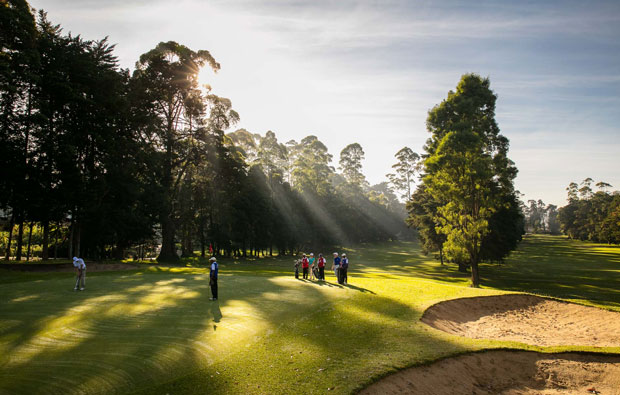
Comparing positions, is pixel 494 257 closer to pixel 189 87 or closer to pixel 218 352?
pixel 218 352

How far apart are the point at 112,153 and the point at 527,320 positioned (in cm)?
4299

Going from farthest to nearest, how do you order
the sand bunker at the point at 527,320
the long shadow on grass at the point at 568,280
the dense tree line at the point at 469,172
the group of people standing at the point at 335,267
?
the dense tree line at the point at 469,172
the long shadow on grass at the point at 568,280
the group of people standing at the point at 335,267
the sand bunker at the point at 527,320

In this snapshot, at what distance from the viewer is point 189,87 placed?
1768 inches

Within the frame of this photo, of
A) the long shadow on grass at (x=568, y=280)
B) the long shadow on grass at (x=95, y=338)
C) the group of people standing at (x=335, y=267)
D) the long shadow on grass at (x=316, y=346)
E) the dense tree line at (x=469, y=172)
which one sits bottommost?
the long shadow on grass at (x=568, y=280)

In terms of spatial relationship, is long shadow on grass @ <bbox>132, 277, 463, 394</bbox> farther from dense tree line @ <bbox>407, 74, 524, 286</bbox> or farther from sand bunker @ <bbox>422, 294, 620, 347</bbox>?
dense tree line @ <bbox>407, 74, 524, 286</bbox>

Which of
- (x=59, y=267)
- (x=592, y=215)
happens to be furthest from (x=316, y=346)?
(x=592, y=215)

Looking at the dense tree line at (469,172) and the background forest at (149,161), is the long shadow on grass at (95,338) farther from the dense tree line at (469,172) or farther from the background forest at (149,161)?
the dense tree line at (469,172)

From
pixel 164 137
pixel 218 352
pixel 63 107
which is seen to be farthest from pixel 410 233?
pixel 218 352

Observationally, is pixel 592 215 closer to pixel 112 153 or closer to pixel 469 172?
pixel 469 172

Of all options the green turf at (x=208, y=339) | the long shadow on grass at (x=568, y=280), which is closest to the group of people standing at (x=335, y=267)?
the green turf at (x=208, y=339)

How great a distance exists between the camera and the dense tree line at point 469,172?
31.8 m

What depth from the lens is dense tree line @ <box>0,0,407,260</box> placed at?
3173 centimetres

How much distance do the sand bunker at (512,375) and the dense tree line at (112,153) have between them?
37.0 metres

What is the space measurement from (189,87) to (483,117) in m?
37.5
